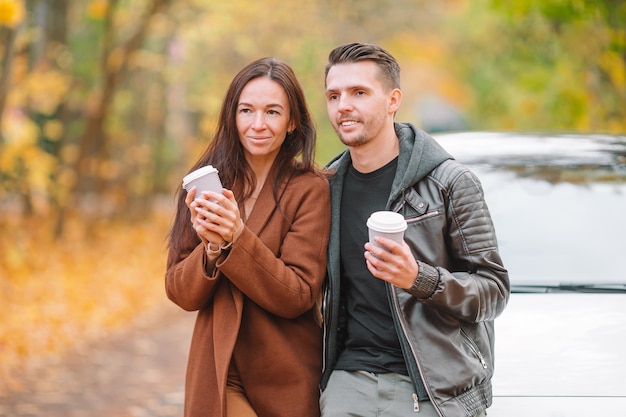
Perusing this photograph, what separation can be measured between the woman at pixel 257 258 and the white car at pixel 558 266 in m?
0.71

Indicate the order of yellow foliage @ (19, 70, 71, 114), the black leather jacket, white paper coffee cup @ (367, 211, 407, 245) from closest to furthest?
white paper coffee cup @ (367, 211, 407, 245) → the black leather jacket → yellow foliage @ (19, 70, 71, 114)

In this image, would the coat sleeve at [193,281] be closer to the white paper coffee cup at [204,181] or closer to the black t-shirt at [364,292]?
the white paper coffee cup at [204,181]

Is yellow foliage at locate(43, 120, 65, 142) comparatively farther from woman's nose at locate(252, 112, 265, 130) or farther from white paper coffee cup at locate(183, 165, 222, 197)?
white paper coffee cup at locate(183, 165, 222, 197)

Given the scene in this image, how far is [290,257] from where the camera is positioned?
116 inches

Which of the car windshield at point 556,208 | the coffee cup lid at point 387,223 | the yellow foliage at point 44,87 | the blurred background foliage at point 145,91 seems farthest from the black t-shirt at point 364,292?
the yellow foliage at point 44,87

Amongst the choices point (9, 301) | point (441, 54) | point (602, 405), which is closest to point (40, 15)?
point (9, 301)

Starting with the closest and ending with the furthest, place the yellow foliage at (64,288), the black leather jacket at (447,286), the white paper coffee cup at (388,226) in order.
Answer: the white paper coffee cup at (388,226), the black leather jacket at (447,286), the yellow foliage at (64,288)

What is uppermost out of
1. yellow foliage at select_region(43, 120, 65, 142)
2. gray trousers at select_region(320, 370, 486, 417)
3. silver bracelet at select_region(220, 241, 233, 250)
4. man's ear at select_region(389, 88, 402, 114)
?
yellow foliage at select_region(43, 120, 65, 142)

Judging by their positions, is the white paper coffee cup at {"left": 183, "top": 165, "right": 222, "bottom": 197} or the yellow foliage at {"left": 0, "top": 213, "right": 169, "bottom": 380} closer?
the white paper coffee cup at {"left": 183, "top": 165, "right": 222, "bottom": 197}

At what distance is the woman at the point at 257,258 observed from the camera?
2844 millimetres

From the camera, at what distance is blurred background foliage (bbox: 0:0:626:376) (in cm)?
1027

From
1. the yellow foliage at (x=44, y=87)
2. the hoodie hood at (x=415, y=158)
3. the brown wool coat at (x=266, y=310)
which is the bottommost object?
the brown wool coat at (x=266, y=310)

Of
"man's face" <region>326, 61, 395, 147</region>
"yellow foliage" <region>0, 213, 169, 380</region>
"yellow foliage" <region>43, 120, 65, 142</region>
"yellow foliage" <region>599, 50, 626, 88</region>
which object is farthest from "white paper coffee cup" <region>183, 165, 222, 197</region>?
"yellow foliage" <region>43, 120, 65, 142</region>

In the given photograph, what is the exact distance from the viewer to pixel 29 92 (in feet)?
40.9
